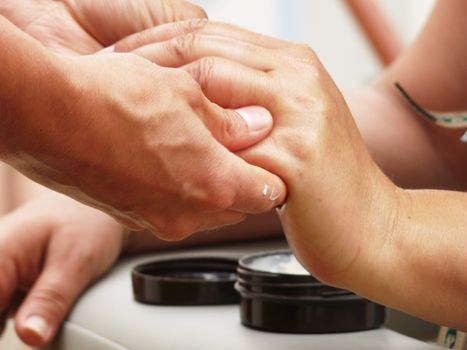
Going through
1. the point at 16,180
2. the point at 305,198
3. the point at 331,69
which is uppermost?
the point at 305,198

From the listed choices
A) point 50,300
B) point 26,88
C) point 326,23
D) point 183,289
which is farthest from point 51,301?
point 326,23

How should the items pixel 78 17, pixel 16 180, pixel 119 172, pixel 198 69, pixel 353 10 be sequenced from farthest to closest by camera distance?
pixel 16 180 < pixel 353 10 < pixel 78 17 < pixel 198 69 < pixel 119 172

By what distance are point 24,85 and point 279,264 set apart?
33cm

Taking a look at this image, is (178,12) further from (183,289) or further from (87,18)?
(183,289)

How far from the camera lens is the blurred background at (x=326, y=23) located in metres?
2.61

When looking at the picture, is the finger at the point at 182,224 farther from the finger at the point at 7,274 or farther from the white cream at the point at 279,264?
the finger at the point at 7,274

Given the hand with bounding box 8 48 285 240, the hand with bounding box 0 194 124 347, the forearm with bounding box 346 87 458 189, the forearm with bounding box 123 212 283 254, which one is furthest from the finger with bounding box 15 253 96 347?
the forearm with bounding box 346 87 458 189

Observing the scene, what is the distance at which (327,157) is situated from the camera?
56 cm

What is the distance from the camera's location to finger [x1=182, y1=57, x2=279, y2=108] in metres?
0.58

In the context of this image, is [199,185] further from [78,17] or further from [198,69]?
[78,17]

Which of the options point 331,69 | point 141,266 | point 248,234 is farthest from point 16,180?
point 141,266

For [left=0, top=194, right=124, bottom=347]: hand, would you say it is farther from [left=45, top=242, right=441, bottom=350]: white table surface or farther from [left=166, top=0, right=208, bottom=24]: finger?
[left=166, top=0, right=208, bottom=24]: finger

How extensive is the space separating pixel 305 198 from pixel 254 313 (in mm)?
116

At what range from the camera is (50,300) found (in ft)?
2.41
